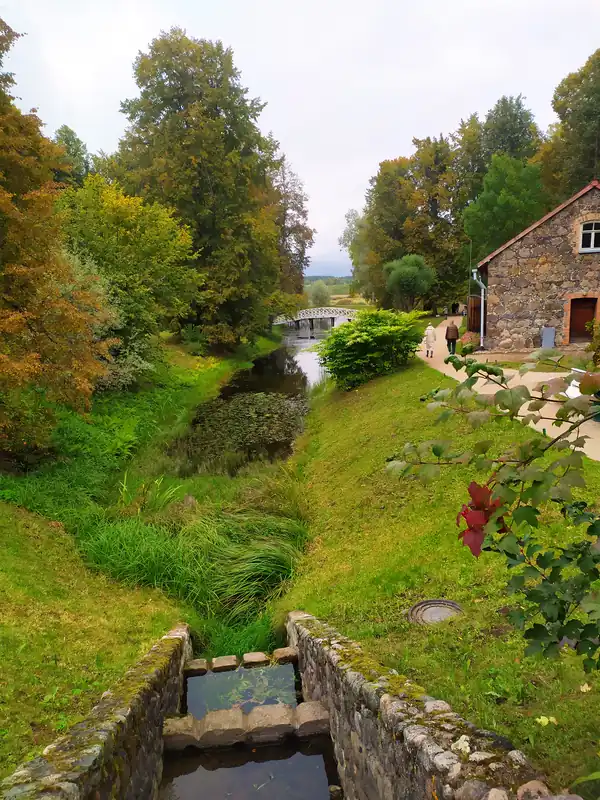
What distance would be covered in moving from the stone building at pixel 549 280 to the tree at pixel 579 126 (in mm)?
17756

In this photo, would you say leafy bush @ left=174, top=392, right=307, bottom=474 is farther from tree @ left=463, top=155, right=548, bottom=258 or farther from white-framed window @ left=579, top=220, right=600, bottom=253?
tree @ left=463, top=155, right=548, bottom=258

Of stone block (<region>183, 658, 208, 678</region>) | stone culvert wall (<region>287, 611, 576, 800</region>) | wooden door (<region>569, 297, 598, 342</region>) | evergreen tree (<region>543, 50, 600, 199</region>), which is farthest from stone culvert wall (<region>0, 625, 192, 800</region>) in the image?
evergreen tree (<region>543, 50, 600, 199</region>)

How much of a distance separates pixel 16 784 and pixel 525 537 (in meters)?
3.59

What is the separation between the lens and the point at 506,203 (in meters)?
30.3

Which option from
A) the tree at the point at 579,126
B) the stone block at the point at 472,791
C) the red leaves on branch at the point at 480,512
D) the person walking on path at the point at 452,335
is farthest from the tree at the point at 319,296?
the red leaves on branch at the point at 480,512

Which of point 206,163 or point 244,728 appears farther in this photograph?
point 206,163

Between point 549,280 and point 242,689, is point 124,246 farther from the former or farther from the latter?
point 242,689

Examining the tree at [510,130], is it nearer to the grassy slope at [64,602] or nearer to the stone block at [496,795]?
the grassy slope at [64,602]

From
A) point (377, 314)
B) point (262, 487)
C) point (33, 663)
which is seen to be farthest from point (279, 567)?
point (377, 314)

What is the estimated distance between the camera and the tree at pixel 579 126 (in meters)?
32.9

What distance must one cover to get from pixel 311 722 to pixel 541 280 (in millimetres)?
18901

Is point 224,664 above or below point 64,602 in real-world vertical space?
below

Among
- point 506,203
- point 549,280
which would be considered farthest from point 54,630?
point 506,203

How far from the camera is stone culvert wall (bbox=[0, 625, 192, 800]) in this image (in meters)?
3.40
